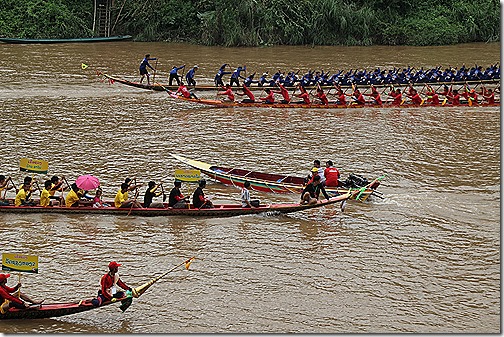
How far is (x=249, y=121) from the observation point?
78.7 ft

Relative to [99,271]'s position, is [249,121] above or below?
above

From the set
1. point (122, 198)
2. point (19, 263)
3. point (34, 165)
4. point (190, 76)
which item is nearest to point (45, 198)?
point (34, 165)

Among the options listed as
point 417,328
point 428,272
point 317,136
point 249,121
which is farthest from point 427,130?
point 417,328

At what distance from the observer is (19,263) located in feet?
34.1

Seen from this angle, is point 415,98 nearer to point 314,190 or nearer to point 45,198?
point 314,190

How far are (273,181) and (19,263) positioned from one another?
7.36 metres

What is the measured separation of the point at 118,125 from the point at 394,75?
12200mm

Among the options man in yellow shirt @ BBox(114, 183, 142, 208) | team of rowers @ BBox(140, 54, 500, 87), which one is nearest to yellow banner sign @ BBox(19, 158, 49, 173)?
man in yellow shirt @ BBox(114, 183, 142, 208)

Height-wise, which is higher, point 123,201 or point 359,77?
point 359,77

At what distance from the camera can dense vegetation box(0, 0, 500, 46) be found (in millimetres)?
40938

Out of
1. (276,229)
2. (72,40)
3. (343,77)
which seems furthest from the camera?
(72,40)

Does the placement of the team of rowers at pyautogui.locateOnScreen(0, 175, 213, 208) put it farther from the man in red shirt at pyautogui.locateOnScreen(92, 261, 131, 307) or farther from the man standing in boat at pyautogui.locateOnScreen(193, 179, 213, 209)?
the man in red shirt at pyautogui.locateOnScreen(92, 261, 131, 307)

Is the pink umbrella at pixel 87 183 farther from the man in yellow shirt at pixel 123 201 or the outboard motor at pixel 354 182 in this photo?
the outboard motor at pixel 354 182

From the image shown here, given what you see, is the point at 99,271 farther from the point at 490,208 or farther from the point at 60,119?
the point at 60,119
